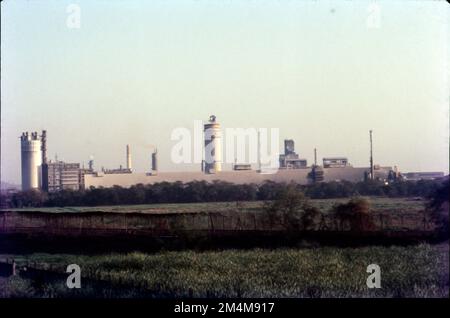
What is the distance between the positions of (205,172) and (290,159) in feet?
5.62

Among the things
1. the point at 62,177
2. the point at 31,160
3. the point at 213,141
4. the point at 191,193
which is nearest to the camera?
the point at 213,141

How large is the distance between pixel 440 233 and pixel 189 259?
515 cm

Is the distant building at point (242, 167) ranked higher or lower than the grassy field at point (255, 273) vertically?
higher

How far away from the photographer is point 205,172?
1220 centimetres

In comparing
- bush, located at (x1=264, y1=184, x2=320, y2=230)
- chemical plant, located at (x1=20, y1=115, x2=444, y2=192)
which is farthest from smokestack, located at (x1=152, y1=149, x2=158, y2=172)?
bush, located at (x1=264, y1=184, x2=320, y2=230)

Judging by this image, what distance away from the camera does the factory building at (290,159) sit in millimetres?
11312

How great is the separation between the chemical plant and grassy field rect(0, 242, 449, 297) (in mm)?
1664

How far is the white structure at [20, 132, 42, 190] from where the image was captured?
11.6 metres

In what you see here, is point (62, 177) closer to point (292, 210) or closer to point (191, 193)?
point (191, 193)

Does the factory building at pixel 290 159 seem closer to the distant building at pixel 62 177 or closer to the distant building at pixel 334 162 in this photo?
the distant building at pixel 334 162

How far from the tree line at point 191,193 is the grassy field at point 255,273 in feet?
4.10

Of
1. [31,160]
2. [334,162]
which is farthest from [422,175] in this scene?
[31,160]

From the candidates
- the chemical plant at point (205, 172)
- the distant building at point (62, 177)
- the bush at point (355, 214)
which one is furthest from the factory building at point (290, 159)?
the distant building at point (62, 177)
